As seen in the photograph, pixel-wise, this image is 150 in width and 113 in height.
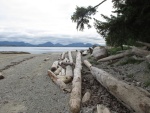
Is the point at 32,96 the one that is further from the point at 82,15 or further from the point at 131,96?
the point at 82,15

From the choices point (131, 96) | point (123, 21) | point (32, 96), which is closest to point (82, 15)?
point (123, 21)

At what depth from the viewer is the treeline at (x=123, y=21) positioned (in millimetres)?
10961

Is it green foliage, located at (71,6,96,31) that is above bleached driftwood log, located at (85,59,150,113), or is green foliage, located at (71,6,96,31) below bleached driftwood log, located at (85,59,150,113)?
above

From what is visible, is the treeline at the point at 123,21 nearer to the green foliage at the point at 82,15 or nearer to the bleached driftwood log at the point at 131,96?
the green foliage at the point at 82,15

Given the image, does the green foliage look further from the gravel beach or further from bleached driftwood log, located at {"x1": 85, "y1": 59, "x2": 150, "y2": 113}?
bleached driftwood log, located at {"x1": 85, "y1": 59, "x2": 150, "y2": 113}

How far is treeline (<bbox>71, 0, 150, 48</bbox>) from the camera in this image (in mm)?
10961

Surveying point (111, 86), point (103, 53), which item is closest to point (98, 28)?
point (103, 53)

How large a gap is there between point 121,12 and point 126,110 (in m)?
7.62

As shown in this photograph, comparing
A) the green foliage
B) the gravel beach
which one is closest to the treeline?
the green foliage

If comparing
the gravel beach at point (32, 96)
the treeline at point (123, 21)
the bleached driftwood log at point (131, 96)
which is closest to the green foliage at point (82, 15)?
the treeline at point (123, 21)

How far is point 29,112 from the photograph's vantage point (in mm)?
5832

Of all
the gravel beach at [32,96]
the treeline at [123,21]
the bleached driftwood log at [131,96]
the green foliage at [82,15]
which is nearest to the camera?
the bleached driftwood log at [131,96]

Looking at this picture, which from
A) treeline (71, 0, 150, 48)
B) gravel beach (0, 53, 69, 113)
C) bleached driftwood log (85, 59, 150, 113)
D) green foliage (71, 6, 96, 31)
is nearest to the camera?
bleached driftwood log (85, 59, 150, 113)

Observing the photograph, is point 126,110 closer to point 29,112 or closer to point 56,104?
point 56,104
